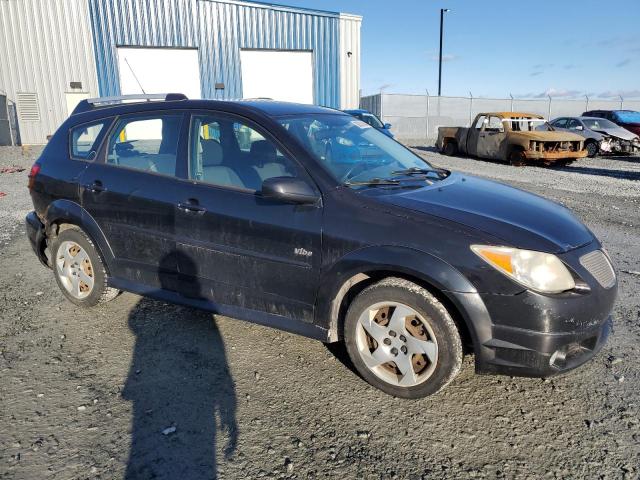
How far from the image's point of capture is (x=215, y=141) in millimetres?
3459

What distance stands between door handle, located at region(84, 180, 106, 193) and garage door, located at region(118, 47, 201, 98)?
769 inches

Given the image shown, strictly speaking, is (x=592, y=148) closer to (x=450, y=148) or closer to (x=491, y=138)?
(x=491, y=138)

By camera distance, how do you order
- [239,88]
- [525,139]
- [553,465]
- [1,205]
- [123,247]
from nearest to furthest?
[553,465] → [123,247] → [1,205] → [525,139] → [239,88]

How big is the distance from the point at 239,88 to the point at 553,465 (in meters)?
23.3

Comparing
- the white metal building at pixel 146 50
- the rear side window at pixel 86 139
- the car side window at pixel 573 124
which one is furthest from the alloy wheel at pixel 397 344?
the white metal building at pixel 146 50

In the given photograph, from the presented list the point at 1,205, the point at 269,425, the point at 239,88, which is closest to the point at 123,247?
the point at 269,425

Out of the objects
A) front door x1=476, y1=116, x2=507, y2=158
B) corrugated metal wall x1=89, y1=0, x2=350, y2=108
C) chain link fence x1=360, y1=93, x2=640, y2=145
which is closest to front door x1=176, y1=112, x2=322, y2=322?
front door x1=476, y1=116, x2=507, y2=158

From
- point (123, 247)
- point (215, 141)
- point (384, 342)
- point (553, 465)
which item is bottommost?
point (553, 465)

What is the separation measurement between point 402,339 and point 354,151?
4.79 feet

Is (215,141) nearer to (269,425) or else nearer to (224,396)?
(224,396)

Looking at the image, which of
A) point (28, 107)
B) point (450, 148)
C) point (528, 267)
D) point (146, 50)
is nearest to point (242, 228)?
point (528, 267)

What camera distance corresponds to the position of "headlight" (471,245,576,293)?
248cm

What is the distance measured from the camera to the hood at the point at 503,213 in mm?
2615

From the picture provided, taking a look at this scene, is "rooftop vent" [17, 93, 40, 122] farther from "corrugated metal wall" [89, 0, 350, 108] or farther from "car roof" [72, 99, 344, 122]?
"car roof" [72, 99, 344, 122]
